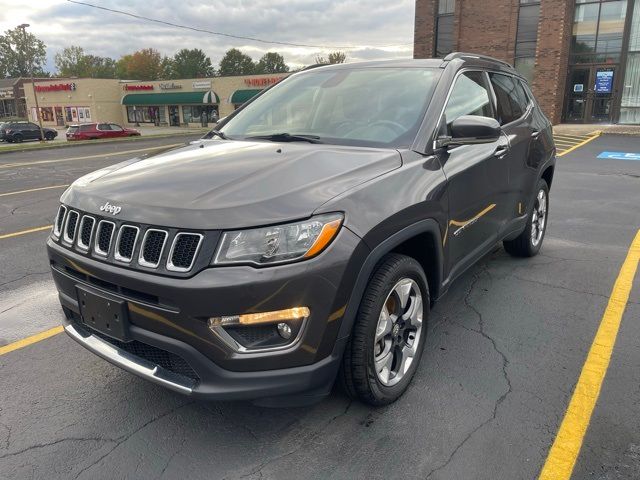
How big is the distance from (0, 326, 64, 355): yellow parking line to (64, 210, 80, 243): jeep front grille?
1.39 m

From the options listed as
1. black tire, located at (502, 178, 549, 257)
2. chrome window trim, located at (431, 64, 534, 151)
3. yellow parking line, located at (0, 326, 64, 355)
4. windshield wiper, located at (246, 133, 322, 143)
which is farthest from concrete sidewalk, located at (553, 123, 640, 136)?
yellow parking line, located at (0, 326, 64, 355)

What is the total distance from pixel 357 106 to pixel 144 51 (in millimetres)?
118976

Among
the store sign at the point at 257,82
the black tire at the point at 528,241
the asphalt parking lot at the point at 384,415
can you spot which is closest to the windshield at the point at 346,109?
the asphalt parking lot at the point at 384,415

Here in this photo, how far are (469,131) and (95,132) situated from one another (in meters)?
35.7

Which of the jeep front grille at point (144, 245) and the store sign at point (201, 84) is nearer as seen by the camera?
the jeep front grille at point (144, 245)

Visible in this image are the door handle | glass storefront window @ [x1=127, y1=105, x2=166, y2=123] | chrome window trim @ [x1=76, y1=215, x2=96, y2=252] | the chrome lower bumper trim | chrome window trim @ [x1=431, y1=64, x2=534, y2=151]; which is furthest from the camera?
glass storefront window @ [x1=127, y1=105, x2=166, y2=123]

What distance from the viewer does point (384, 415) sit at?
2.75m

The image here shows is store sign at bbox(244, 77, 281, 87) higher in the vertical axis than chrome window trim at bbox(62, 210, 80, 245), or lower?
higher

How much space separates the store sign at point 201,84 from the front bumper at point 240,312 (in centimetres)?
5004

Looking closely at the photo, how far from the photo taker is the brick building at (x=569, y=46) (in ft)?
84.2

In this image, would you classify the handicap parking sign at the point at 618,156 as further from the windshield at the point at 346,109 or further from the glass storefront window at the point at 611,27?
the windshield at the point at 346,109

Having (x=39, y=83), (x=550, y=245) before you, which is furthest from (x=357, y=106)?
(x=39, y=83)

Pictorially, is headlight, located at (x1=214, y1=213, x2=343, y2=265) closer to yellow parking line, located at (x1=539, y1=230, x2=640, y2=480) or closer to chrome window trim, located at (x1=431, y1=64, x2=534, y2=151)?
chrome window trim, located at (x1=431, y1=64, x2=534, y2=151)

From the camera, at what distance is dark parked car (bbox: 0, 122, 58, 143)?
112 feet
